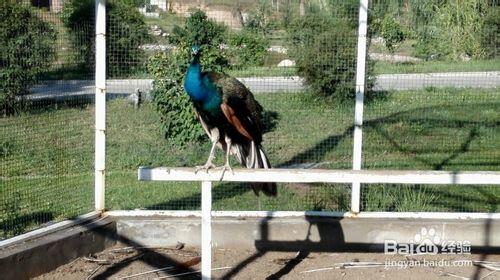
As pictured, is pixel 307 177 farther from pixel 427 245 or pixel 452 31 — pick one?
pixel 452 31

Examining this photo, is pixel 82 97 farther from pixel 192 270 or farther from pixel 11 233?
pixel 192 270

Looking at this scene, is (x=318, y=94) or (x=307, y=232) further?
(x=318, y=94)

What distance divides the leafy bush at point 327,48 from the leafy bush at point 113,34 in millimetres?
1355

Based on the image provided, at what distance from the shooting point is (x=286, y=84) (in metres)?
6.52

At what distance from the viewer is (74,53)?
5652 mm

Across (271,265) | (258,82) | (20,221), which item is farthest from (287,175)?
(20,221)

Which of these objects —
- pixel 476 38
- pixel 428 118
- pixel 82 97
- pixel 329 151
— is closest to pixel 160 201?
pixel 82 97

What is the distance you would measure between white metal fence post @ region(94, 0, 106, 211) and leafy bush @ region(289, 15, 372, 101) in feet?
5.36

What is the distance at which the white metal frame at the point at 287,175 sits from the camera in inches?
177

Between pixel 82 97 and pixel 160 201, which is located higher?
pixel 82 97

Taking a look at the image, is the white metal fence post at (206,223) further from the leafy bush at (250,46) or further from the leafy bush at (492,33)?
the leafy bush at (492,33)

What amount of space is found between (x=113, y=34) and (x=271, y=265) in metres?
2.35

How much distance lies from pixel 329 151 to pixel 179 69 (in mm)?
2016

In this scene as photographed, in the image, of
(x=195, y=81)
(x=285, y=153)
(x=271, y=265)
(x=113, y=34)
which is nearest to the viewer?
(x=195, y=81)
